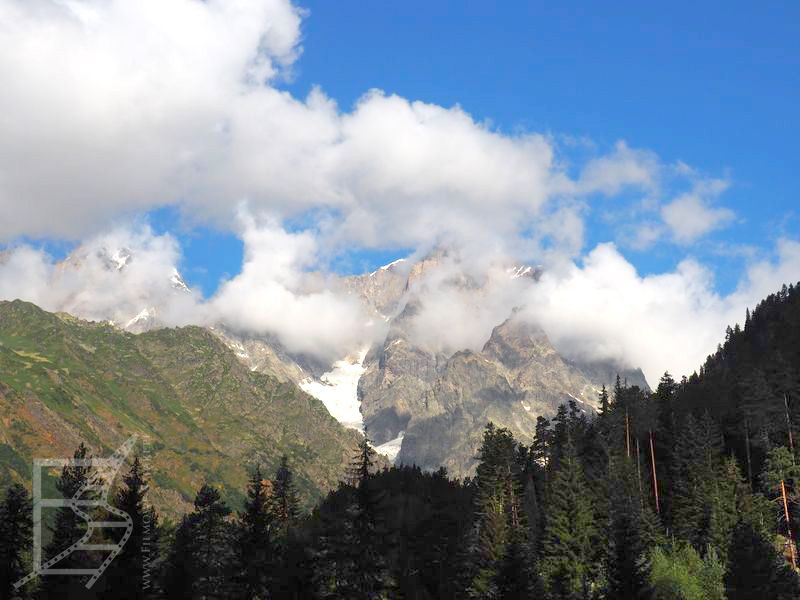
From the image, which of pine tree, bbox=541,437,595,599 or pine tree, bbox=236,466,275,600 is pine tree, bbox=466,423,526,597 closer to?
pine tree, bbox=541,437,595,599

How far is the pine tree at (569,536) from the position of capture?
86.6 m

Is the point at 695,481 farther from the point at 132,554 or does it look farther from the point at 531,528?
the point at 132,554

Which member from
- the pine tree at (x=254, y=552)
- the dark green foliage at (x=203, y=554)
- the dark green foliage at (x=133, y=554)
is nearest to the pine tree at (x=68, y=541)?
the dark green foliage at (x=203, y=554)

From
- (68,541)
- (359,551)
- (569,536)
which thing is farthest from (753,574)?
(68,541)

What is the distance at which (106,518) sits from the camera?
66188mm

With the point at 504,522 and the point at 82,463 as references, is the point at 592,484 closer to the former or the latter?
the point at 504,522

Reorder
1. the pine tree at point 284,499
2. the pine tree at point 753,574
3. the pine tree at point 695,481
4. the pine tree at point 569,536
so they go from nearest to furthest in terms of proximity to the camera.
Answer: the pine tree at point 753,574 → the pine tree at point 569,536 → the pine tree at point 695,481 → the pine tree at point 284,499

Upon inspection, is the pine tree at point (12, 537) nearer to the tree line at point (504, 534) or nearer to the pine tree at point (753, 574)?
the tree line at point (504, 534)

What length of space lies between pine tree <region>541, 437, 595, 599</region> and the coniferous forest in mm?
204

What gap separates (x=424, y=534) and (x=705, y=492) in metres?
45.2

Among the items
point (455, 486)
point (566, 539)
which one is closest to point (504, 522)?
point (566, 539)

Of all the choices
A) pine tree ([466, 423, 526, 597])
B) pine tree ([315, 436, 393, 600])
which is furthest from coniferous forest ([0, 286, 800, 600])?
pine tree ([466, 423, 526, 597])

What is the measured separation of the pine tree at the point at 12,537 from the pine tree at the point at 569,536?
166 ft

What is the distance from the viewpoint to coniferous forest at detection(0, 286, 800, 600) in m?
54.8
